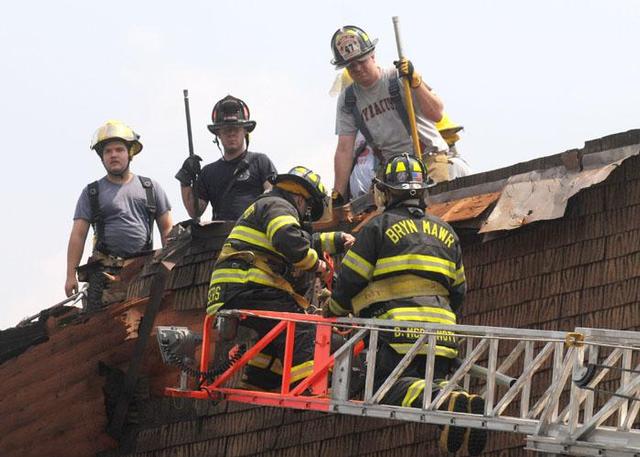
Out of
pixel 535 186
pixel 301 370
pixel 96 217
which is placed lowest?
pixel 301 370

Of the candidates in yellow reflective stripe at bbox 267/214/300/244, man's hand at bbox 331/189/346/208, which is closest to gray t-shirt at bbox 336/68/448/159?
man's hand at bbox 331/189/346/208

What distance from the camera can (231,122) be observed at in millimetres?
13234

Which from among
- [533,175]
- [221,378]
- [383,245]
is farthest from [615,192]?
[221,378]

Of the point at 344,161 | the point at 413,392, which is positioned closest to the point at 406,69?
the point at 344,161

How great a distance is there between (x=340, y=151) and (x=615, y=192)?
2728 mm

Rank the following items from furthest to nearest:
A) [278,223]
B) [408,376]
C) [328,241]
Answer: [328,241], [278,223], [408,376]

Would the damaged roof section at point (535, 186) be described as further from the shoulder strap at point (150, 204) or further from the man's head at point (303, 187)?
the shoulder strap at point (150, 204)

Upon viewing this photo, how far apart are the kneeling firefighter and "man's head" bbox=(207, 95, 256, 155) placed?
2115 millimetres

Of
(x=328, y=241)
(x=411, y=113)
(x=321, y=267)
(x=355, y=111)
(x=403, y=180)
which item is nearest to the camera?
(x=403, y=180)

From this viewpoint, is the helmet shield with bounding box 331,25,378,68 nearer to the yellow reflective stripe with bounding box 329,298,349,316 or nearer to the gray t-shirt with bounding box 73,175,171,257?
the gray t-shirt with bounding box 73,175,171,257

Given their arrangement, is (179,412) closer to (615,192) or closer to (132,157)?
(132,157)

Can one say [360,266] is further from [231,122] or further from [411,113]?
[231,122]

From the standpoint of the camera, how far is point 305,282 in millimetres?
11430

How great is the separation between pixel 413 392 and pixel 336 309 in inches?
35.8
